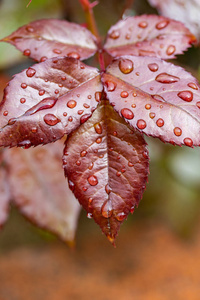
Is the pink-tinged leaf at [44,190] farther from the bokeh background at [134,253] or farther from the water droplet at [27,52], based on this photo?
the bokeh background at [134,253]

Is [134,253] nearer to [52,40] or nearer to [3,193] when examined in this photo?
[3,193]

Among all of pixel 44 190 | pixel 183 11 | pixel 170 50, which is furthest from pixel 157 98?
pixel 44 190

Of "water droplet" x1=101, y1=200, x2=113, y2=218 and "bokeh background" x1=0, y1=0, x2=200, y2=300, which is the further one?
"bokeh background" x1=0, y1=0, x2=200, y2=300

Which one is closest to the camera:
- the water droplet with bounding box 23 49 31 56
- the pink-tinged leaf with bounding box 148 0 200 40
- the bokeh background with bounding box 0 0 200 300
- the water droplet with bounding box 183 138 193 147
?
the water droplet with bounding box 183 138 193 147

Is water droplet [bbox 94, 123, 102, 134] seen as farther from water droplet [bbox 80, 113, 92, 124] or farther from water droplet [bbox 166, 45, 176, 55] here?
water droplet [bbox 166, 45, 176, 55]

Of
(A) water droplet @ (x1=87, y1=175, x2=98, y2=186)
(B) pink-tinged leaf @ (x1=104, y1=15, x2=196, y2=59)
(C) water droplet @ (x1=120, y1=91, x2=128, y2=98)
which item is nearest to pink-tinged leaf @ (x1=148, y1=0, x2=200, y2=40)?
(B) pink-tinged leaf @ (x1=104, y1=15, x2=196, y2=59)

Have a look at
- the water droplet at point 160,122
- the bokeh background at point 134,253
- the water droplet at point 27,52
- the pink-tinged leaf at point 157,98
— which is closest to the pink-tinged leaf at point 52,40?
the water droplet at point 27,52

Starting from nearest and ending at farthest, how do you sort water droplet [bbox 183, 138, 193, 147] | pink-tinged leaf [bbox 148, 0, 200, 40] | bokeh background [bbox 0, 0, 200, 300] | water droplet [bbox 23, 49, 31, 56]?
water droplet [bbox 183, 138, 193, 147] < water droplet [bbox 23, 49, 31, 56] < pink-tinged leaf [bbox 148, 0, 200, 40] < bokeh background [bbox 0, 0, 200, 300]
